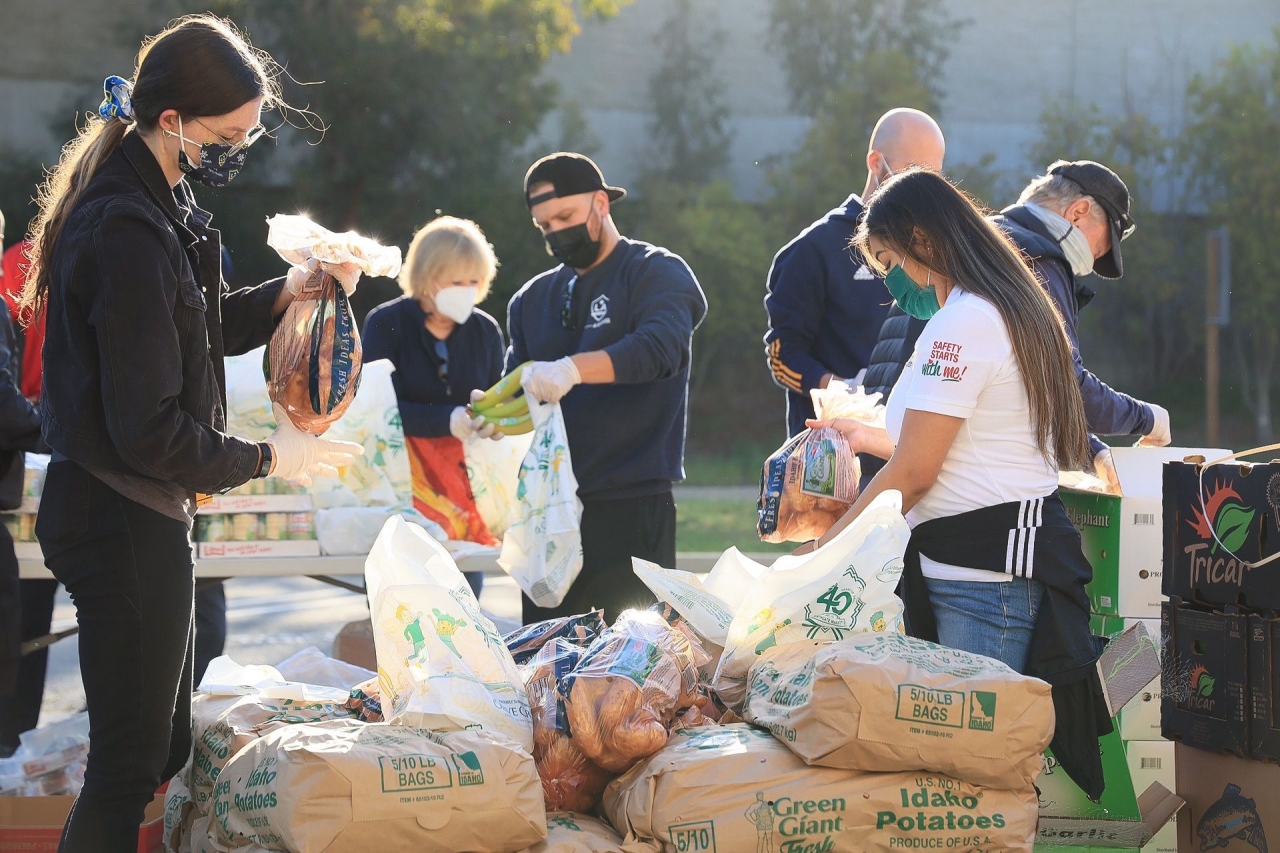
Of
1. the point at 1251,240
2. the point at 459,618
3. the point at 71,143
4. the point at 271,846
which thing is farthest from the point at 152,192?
the point at 1251,240

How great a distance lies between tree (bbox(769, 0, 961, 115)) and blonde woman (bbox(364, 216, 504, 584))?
607 inches

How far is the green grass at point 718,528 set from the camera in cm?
1028

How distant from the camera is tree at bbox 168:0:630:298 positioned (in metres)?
16.3

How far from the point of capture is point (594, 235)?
408 cm

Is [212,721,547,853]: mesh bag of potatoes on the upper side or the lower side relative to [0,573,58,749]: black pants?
upper

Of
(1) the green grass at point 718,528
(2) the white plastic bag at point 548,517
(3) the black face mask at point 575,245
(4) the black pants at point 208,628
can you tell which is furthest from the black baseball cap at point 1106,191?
(1) the green grass at point 718,528

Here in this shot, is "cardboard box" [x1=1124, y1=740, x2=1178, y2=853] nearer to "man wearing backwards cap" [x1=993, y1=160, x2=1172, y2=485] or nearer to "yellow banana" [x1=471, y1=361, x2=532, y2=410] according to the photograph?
"man wearing backwards cap" [x1=993, y1=160, x2=1172, y2=485]

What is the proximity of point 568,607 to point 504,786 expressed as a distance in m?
1.87

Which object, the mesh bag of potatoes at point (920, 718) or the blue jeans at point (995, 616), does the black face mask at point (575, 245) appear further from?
the mesh bag of potatoes at point (920, 718)

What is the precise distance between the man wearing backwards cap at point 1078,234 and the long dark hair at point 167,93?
1939 millimetres

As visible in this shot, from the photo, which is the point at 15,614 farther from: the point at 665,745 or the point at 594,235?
the point at 665,745

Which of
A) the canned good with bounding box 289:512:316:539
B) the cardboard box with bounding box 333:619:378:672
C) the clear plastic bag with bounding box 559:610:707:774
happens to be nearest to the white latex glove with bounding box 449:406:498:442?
the canned good with bounding box 289:512:316:539

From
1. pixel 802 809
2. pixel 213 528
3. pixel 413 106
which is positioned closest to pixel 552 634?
pixel 802 809

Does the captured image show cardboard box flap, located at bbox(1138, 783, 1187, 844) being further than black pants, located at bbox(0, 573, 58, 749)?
No
